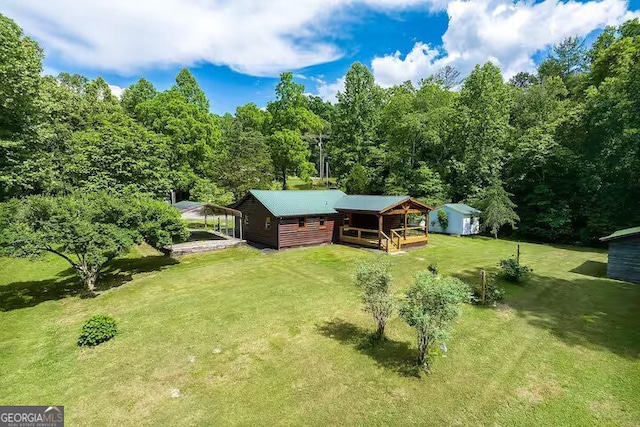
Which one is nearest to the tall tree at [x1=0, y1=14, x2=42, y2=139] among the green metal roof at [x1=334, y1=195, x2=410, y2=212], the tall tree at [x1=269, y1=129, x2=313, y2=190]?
the tall tree at [x1=269, y1=129, x2=313, y2=190]

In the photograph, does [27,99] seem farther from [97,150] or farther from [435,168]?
[435,168]

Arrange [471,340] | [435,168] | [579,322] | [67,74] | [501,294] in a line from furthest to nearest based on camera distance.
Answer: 1. [67,74]
2. [435,168]
3. [501,294]
4. [579,322]
5. [471,340]

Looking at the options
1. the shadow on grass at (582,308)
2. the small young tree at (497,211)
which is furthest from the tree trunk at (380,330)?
the small young tree at (497,211)

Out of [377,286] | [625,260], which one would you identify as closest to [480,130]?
[625,260]

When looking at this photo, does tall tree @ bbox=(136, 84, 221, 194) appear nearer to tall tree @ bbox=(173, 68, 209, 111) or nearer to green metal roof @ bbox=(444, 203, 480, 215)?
tall tree @ bbox=(173, 68, 209, 111)

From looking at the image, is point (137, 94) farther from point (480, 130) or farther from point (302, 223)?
point (480, 130)

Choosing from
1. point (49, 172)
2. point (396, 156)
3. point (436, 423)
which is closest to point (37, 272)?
point (49, 172)
